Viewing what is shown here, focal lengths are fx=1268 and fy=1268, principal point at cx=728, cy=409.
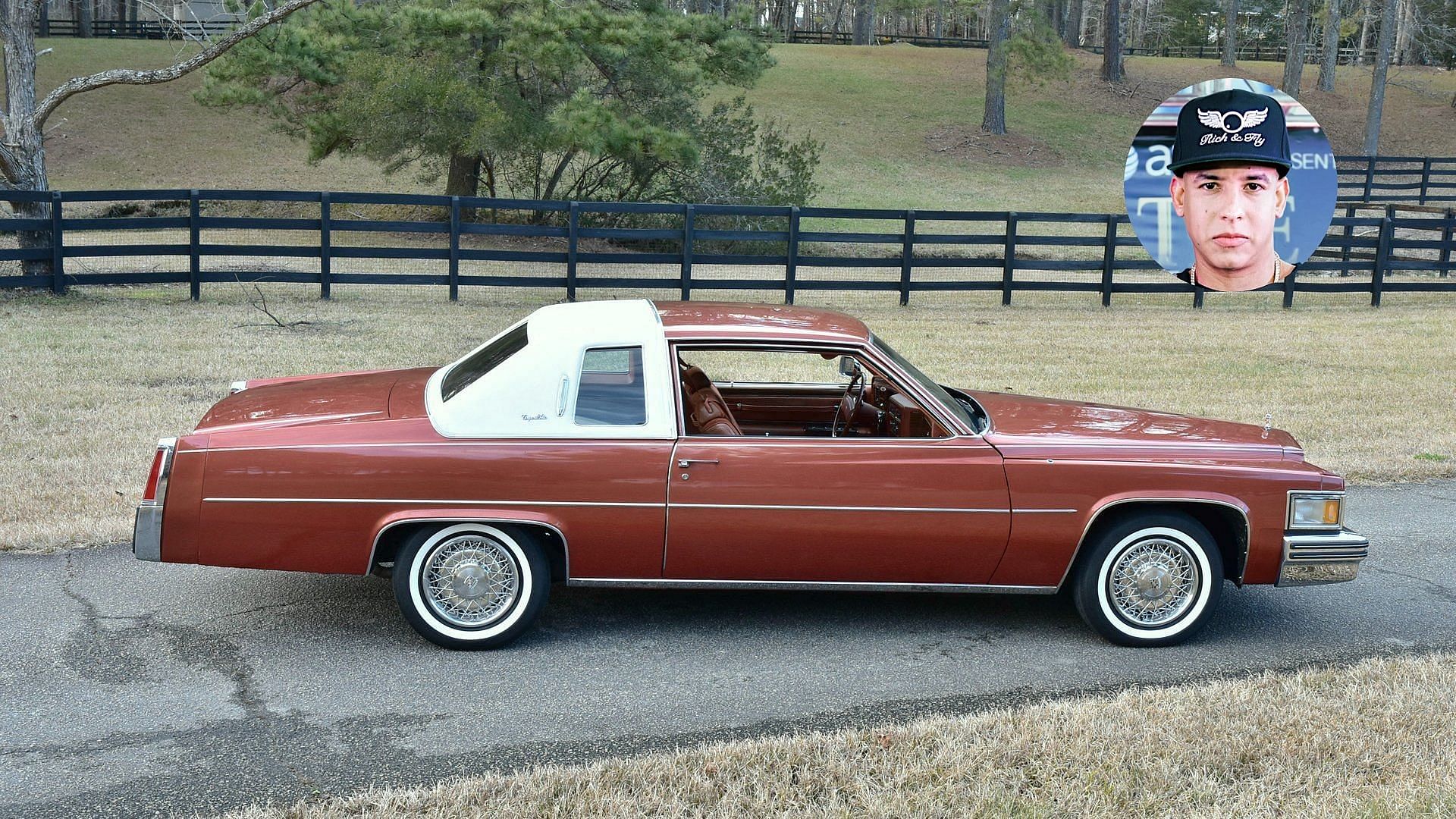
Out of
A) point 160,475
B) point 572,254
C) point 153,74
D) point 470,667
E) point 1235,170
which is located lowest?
point 470,667

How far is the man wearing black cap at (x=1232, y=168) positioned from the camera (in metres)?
9.96

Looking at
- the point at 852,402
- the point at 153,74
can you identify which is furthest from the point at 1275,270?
the point at 153,74

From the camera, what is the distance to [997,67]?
43.1 m

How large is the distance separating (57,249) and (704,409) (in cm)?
1257

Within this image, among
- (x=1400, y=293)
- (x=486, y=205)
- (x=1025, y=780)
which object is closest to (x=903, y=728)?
(x=1025, y=780)

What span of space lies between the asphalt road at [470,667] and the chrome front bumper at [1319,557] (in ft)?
1.13

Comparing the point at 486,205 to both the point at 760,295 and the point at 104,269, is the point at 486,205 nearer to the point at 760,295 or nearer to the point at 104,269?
the point at 760,295

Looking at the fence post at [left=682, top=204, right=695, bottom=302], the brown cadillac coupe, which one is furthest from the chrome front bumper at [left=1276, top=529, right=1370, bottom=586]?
the fence post at [left=682, top=204, right=695, bottom=302]

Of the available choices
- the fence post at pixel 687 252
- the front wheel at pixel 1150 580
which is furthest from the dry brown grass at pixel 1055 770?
the fence post at pixel 687 252

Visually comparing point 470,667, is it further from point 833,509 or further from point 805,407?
point 805,407

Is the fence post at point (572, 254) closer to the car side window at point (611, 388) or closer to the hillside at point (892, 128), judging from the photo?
the hillside at point (892, 128)

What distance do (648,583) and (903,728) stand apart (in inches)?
52.1

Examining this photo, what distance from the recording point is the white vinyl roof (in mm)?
5160

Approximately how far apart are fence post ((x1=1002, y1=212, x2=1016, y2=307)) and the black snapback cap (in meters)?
7.63
